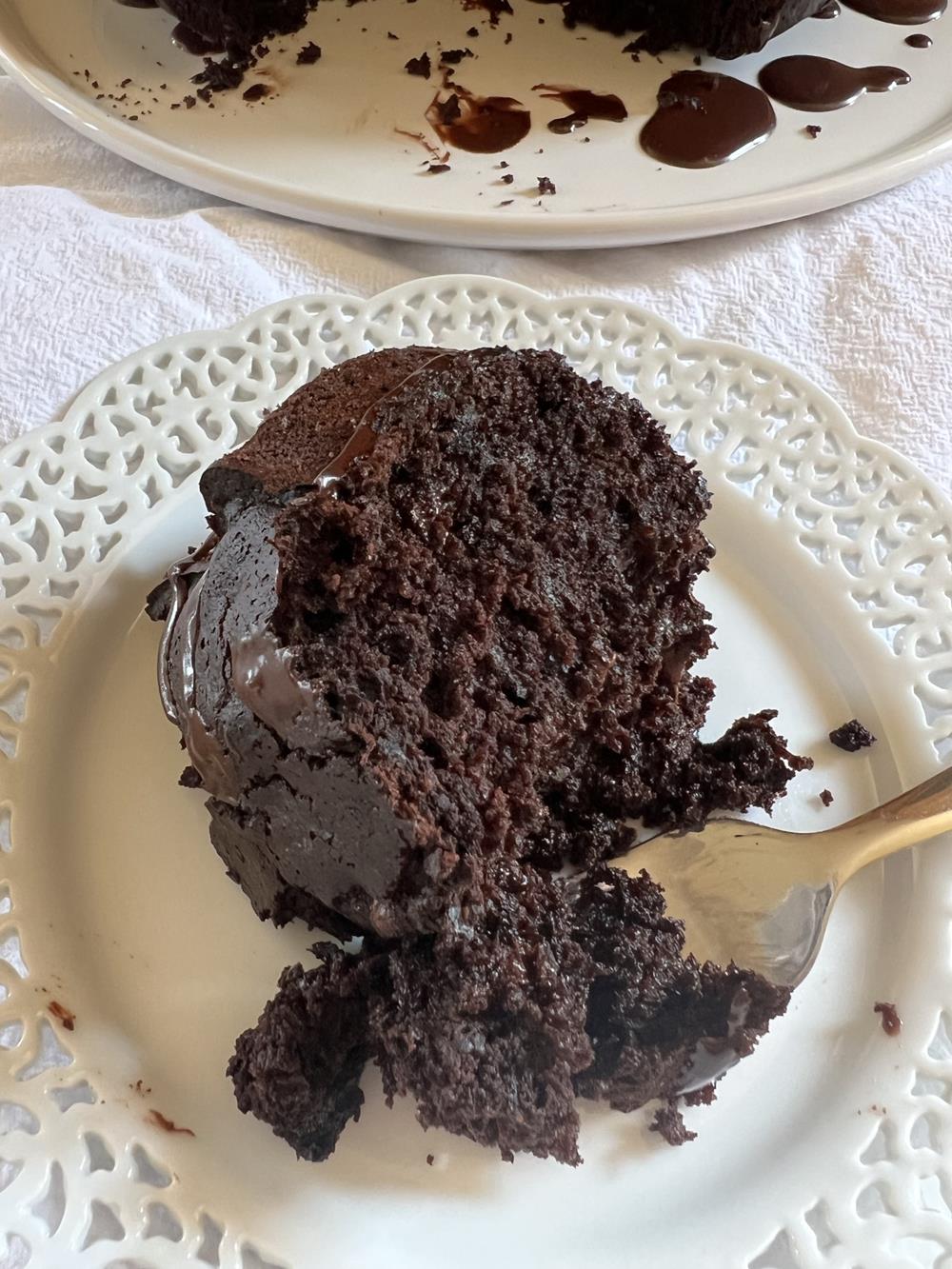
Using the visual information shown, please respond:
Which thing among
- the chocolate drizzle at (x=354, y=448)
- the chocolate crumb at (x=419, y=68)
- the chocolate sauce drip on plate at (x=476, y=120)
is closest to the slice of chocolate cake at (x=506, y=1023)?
the chocolate drizzle at (x=354, y=448)

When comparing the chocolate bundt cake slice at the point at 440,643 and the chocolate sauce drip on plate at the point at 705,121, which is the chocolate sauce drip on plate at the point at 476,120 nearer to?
the chocolate sauce drip on plate at the point at 705,121

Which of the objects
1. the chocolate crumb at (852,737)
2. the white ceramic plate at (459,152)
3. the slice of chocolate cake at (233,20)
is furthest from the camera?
the slice of chocolate cake at (233,20)

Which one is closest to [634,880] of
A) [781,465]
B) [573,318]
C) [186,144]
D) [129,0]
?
[781,465]

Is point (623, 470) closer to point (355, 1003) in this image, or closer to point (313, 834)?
point (313, 834)

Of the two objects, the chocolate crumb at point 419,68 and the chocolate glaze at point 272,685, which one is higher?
the chocolate crumb at point 419,68

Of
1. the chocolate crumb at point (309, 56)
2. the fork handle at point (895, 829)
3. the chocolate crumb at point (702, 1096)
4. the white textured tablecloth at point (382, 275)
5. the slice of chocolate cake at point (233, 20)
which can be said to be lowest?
the chocolate crumb at point (702, 1096)

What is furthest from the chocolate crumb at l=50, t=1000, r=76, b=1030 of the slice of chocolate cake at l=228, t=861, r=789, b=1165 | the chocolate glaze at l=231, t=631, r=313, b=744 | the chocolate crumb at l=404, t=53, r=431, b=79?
the chocolate crumb at l=404, t=53, r=431, b=79
